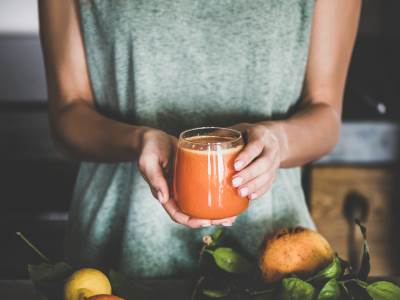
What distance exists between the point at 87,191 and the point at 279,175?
1.45 ft

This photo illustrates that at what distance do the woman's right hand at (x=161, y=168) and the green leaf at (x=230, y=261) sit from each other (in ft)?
0.18

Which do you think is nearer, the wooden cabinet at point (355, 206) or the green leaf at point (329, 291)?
the green leaf at point (329, 291)

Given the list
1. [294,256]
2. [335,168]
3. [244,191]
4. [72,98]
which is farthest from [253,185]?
[335,168]

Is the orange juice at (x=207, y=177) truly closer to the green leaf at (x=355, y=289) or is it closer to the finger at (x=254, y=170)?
the finger at (x=254, y=170)

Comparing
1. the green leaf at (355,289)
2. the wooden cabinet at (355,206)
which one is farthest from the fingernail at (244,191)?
the wooden cabinet at (355,206)

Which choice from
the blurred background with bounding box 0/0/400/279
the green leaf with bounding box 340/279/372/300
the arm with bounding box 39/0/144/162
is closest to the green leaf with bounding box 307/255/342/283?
the green leaf with bounding box 340/279/372/300

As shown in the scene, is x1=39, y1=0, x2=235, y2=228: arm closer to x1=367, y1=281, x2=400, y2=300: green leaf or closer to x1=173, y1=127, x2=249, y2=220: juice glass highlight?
x1=173, y1=127, x2=249, y2=220: juice glass highlight

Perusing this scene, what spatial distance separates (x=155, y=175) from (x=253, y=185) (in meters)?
0.16

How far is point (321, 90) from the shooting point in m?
1.29

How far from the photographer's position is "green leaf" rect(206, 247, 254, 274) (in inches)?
38.0

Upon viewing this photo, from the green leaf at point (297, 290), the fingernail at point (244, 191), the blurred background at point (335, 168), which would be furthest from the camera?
the blurred background at point (335, 168)

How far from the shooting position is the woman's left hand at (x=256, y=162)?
0.92m

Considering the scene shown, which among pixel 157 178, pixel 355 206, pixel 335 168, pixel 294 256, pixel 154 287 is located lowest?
pixel 355 206

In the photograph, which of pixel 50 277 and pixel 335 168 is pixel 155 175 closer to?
pixel 50 277
